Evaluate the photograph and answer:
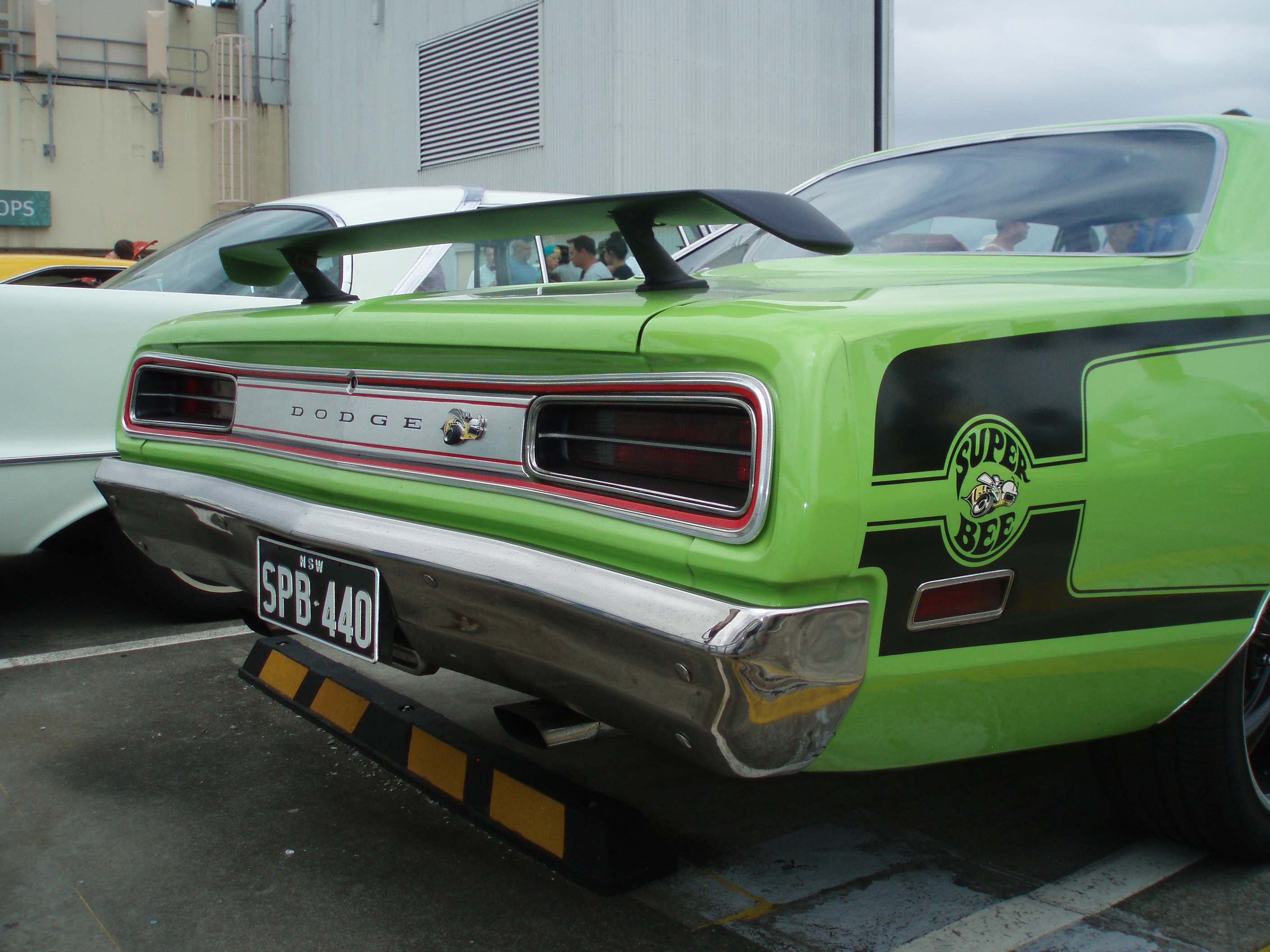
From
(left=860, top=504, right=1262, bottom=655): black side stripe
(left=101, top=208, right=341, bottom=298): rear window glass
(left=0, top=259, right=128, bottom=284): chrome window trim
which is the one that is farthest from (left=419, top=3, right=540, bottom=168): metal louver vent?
(left=860, top=504, right=1262, bottom=655): black side stripe

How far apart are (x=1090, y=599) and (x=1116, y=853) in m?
0.93

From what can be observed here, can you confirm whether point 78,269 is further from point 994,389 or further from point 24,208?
point 24,208

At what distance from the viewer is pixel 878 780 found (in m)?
2.63

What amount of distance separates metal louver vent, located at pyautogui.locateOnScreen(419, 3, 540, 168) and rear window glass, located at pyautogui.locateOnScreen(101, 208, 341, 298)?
11.0m

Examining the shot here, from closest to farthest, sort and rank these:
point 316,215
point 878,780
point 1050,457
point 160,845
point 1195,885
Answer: point 1050,457 → point 1195,885 → point 160,845 → point 878,780 → point 316,215

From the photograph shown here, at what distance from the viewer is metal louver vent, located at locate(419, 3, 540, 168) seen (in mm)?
14712

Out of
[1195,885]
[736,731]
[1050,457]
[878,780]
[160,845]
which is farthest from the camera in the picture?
[878,780]

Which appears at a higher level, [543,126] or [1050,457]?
[543,126]

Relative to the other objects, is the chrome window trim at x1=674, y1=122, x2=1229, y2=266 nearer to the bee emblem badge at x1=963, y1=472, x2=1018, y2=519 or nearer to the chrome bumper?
the bee emblem badge at x1=963, y1=472, x2=1018, y2=519

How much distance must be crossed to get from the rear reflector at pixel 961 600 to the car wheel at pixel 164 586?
2770mm

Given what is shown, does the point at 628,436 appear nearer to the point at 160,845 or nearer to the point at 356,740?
the point at 356,740

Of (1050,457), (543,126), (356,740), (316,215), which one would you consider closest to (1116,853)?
(1050,457)

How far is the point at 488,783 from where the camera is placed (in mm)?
2115

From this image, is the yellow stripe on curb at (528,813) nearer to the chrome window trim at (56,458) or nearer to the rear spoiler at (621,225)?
the rear spoiler at (621,225)
